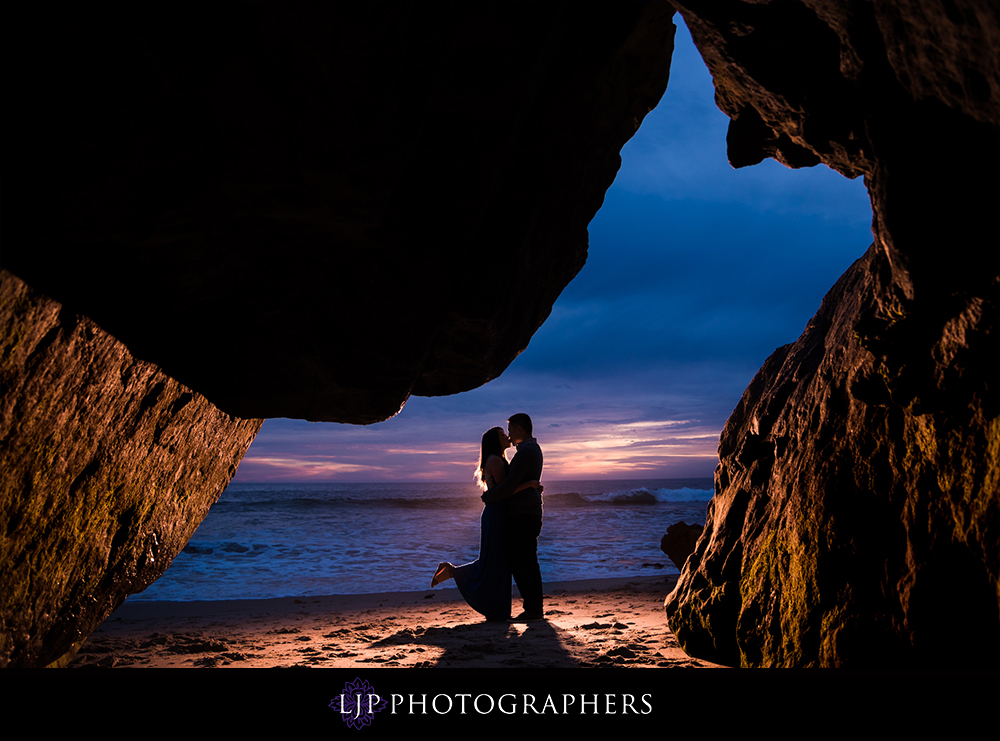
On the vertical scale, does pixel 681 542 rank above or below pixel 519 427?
below

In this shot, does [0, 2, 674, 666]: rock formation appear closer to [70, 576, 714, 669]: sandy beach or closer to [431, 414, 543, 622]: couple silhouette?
[70, 576, 714, 669]: sandy beach

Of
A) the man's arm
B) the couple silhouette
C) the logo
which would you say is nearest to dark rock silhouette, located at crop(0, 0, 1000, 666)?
the man's arm

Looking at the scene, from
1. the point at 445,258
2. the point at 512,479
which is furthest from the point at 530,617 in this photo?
the point at 445,258

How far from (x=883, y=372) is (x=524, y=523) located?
3.67 metres

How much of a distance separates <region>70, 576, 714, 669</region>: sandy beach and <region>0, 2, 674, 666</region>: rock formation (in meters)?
0.91

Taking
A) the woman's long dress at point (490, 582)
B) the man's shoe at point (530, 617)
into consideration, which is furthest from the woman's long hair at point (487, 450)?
the man's shoe at point (530, 617)

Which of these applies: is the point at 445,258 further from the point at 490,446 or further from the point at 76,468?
the point at 490,446

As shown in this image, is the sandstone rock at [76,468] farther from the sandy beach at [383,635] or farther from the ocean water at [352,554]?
the ocean water at [352,554]

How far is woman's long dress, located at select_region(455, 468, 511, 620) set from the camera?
5.45 m

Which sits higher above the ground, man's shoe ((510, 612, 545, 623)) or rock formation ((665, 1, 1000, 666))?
rock formation ((665, 1, 1000, 666))

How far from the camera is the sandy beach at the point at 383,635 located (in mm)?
3955

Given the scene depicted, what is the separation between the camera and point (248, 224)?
2.80 meters

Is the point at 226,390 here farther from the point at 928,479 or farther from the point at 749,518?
the point at 928,479

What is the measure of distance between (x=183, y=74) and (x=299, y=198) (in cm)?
64
